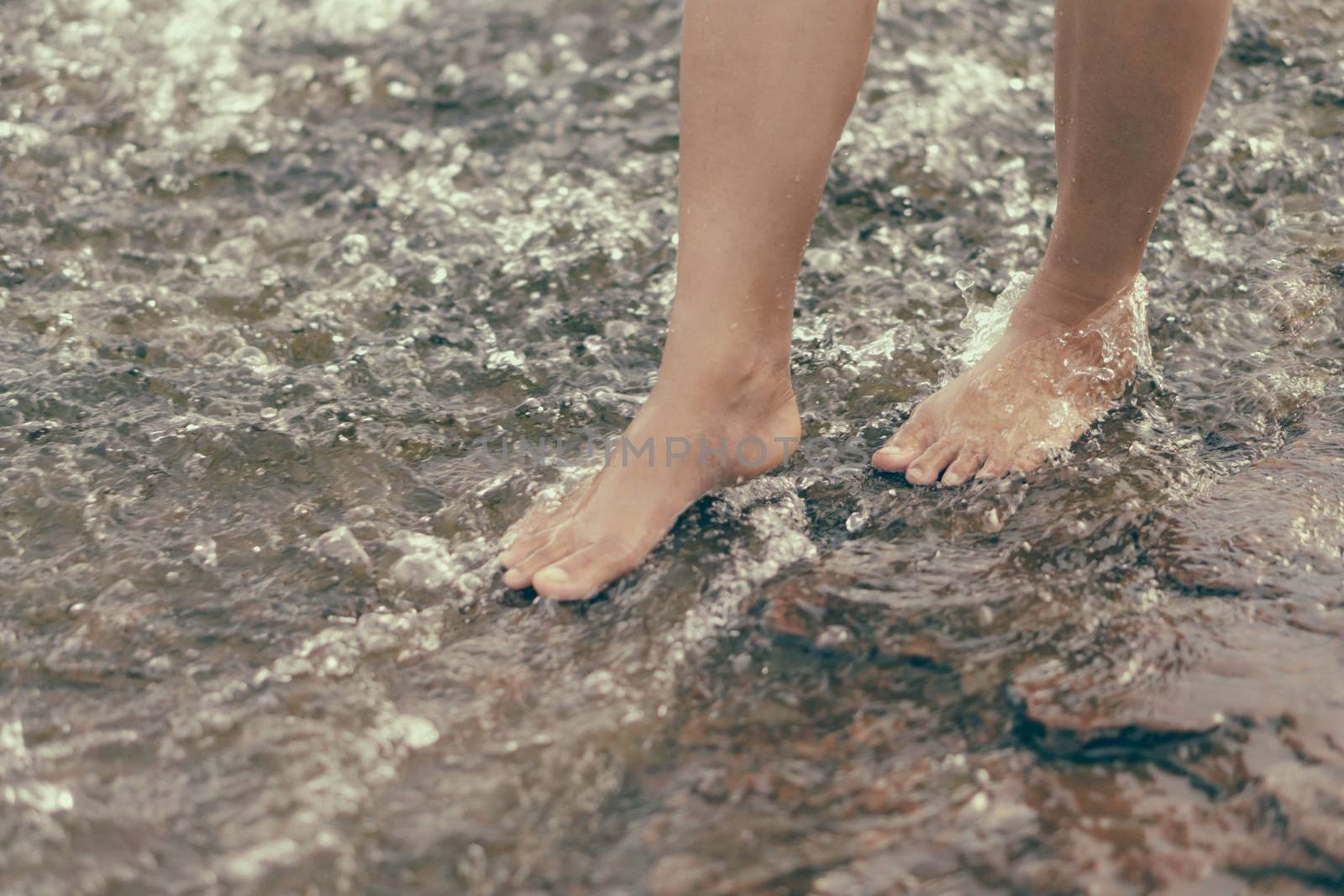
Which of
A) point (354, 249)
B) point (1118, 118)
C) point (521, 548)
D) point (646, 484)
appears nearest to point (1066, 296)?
point (1118, 118)

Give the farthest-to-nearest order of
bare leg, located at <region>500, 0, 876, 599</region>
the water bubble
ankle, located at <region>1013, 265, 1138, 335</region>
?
the water bubble, ankle, located at <region>1013, 265, 1138, 335</region>, bare leg, located at <region>500, 0, 876, 599</region>

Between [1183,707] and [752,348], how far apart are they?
0.77 meters

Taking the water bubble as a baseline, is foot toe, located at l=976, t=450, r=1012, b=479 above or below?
below

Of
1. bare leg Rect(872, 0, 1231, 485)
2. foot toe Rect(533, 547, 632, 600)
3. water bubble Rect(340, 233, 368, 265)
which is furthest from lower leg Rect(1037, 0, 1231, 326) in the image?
water bubble Rect(340, 233, 368, 265)

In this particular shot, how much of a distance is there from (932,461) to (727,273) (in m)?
0.54

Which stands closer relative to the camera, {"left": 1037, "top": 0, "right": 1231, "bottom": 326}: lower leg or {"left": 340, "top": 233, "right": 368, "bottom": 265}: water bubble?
{"left": 1037, "top": 0, "right": 1231, "bottom": 326}: lower leg

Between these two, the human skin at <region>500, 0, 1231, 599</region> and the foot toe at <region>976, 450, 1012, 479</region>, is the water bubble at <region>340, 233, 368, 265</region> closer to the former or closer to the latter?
the human skin at <region>500, 0, 1231, 599</region>

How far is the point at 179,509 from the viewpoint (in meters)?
1.97

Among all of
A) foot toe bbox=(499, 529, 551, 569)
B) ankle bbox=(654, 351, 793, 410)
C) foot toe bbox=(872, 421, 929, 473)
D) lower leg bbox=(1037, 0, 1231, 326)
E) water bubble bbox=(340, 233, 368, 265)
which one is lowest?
foot toe bbox=(499, 529, 551, 569)

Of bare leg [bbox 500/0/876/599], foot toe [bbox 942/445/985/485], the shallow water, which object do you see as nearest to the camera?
the shallow water

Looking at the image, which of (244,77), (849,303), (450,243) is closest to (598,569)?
(849,303)

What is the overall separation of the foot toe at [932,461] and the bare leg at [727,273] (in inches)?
8.3

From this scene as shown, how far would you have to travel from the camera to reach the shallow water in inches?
53.1

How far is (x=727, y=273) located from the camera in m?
1.67
